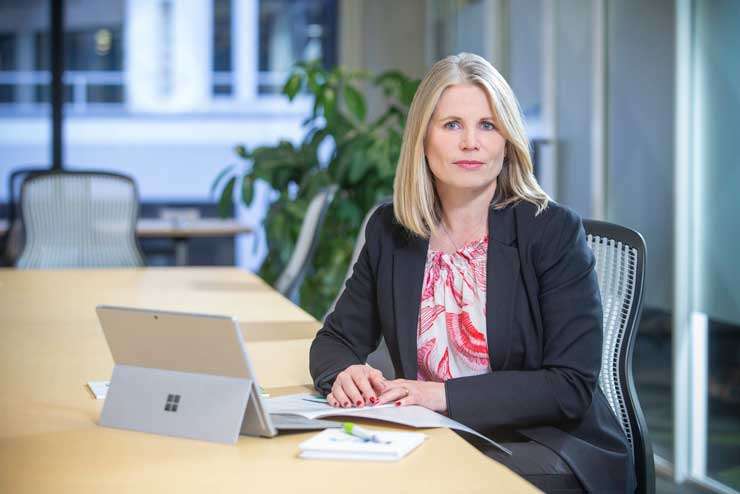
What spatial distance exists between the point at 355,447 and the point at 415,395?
A: 0.98ft

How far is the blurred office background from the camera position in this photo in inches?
148

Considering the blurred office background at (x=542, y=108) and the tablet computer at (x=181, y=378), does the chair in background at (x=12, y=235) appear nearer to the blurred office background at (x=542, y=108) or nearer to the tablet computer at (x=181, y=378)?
the blurred office background at (x=542, y=108)

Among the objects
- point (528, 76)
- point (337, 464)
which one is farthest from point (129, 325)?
point (528, 76)

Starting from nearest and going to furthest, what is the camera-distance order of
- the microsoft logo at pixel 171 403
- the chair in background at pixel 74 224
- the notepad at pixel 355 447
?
the notepad at pixel 355 447 < the microsoft logo at pixel 171 403 < the chair in background at pixel 74 224

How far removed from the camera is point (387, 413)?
5.17 feet

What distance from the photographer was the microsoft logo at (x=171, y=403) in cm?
150

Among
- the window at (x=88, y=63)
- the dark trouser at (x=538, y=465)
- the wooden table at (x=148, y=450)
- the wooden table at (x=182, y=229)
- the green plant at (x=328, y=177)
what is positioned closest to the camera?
the wooden table at (x=148, y=450)

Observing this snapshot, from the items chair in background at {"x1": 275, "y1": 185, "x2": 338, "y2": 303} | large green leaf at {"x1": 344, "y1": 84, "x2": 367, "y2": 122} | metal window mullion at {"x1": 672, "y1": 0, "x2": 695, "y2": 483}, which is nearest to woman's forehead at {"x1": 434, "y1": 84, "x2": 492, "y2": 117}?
chair in background at {"x1": 275, "y1": 185, "x2": 338, "y2": 303}

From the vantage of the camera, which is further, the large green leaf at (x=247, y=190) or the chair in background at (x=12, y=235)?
the chair in background at (x=12, y=235)

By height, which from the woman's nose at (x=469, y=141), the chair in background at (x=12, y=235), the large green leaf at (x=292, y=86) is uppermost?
the large green leaf at (x=292, y=86)

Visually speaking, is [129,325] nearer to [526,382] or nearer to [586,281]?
[526,382]

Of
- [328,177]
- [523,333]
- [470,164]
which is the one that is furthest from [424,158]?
[328,177]

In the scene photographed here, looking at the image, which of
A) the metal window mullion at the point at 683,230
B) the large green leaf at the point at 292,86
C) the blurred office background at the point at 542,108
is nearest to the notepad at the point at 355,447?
the blurred office background at the point at 542,108

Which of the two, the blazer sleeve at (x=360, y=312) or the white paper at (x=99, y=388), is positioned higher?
the blazer sleeve at (x=360, y=312)
